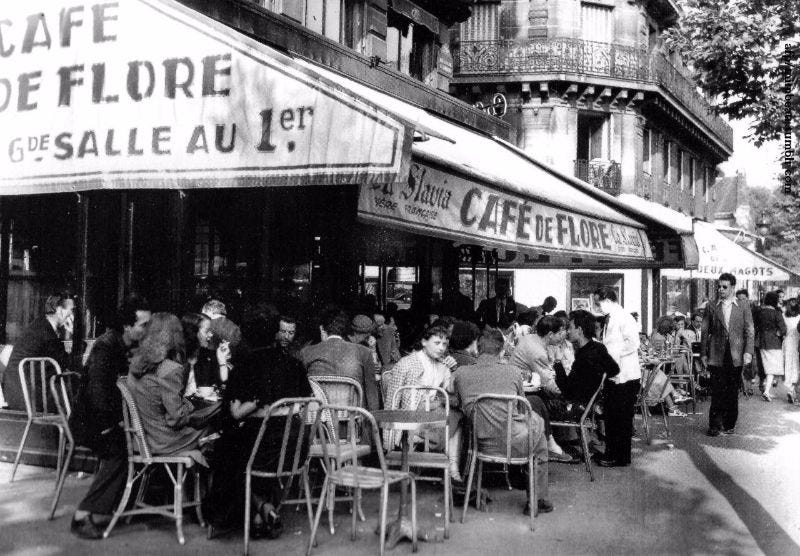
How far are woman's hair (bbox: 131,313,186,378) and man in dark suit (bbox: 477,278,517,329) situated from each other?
27.9 feet

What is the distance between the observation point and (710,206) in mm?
33344

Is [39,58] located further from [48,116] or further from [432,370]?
[432,370]

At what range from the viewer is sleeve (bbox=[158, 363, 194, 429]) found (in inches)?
205

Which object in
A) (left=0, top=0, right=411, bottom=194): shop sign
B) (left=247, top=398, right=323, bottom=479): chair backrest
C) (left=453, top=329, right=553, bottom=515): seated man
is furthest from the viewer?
(left=453, top=329, right=553, bottom=515): seated man

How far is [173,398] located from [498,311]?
9.97 meters

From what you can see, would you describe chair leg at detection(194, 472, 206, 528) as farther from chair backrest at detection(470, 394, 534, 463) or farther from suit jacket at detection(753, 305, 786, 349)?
suit jacket at detection(753, 305, 786, 349)

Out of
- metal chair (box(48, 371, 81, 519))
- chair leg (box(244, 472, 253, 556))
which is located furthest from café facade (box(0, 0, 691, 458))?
chair leg (box(244, 472, 253, 556))

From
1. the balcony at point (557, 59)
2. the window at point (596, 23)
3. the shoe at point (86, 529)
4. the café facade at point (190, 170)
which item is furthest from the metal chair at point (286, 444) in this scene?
the window at point (596, 23)

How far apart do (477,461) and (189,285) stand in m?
3.54

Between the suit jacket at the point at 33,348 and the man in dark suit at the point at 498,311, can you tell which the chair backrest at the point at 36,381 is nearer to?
the suit jacket at the point at 33,348

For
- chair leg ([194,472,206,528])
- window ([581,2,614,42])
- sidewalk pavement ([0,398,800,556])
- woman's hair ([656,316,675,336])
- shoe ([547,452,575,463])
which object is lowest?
sidewalk pavement ([0,398,800,556])

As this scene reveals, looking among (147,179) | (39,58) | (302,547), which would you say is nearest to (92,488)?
(302,547)

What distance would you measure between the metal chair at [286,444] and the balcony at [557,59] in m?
19.4

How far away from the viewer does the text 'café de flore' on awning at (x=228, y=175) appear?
5582 mm
